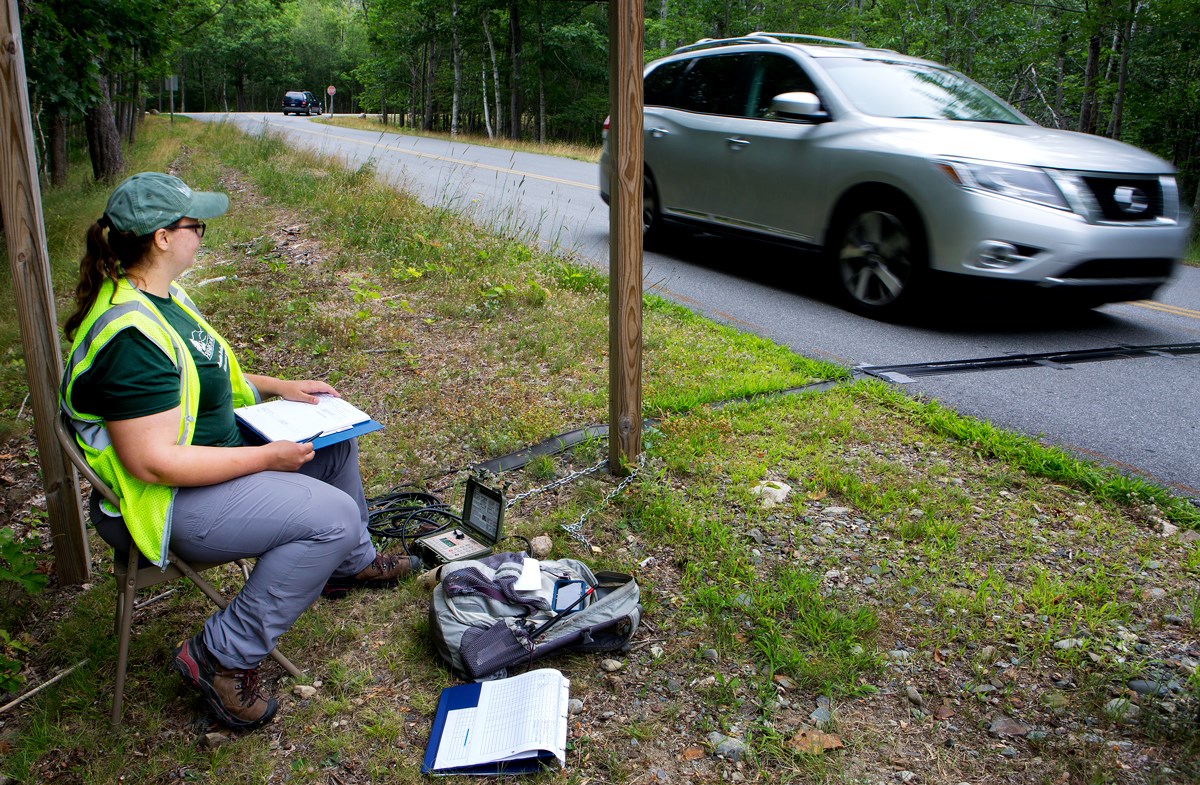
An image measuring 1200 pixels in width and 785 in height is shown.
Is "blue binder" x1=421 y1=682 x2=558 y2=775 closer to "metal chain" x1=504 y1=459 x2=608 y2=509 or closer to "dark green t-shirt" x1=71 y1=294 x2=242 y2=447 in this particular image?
"dark green t-shirt" x1=71 y1=294 x2=242 y2=447

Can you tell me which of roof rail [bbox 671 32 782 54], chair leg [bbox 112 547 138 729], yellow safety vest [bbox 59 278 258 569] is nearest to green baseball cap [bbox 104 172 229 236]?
yellow safety vest [bbox 59 278 258 569]

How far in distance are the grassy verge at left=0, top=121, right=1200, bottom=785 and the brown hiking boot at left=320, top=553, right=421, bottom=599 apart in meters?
0.07

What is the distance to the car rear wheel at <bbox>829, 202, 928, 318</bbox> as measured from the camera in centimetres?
620

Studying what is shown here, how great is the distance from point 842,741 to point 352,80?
3472 inches

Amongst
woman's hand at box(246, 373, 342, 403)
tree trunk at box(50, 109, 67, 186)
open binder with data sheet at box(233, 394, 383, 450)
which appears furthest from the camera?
tree trunk at box(50, 109, 67, 186)

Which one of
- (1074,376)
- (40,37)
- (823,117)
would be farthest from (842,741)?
(40,37)

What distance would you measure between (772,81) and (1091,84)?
1112cm

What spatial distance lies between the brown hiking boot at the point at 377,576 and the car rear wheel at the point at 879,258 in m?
4.29

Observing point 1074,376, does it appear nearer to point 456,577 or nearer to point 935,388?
point 935,388

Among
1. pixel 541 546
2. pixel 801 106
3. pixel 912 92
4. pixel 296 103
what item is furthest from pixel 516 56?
pixel 541 546

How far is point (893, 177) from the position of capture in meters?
6.17

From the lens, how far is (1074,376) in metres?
5.27

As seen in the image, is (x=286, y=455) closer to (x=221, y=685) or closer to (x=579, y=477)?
(x=221, y=685)

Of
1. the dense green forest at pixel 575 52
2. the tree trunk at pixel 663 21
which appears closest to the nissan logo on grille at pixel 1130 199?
the dense green forest at pixel 575 52
